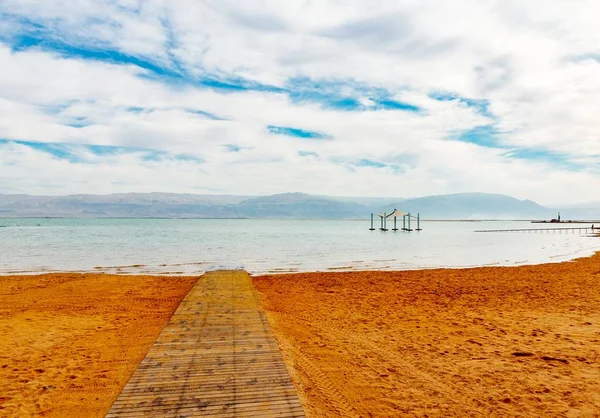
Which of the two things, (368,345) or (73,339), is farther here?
(73,339)

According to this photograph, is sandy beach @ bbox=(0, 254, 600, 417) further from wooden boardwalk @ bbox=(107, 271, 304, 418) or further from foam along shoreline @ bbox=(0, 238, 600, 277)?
foam along shoreline @ bbox=(0, 238, 600, 277)

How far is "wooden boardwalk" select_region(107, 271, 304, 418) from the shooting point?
429 cm

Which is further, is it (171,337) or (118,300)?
(118,300)

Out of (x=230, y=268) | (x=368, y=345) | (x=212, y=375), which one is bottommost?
(x=368, y=345)

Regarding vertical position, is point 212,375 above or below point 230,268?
above

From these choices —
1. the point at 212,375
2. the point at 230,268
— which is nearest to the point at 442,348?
the point at 212,375

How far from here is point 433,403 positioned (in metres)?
5.50

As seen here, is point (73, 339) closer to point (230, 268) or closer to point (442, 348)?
point (442, 348)

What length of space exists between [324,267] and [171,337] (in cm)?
1674

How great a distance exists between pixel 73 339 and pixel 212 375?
5.26 meters

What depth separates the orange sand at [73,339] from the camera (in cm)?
572

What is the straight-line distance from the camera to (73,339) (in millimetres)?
8633

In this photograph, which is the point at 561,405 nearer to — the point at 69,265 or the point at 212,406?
the point at 212,406

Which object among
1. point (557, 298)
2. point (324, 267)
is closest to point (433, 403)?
point (557, 298)
